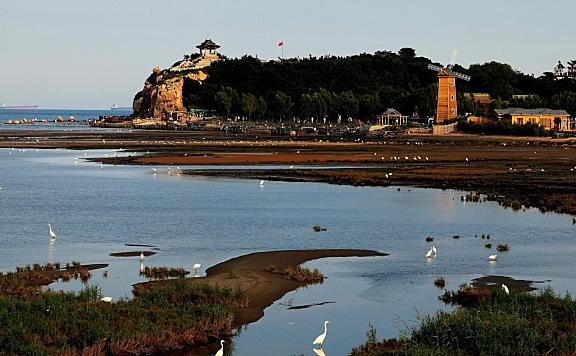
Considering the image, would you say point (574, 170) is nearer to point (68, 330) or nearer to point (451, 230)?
point (451, 230)

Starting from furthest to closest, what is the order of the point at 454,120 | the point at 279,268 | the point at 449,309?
the point at 454,120 < the point at 279,268 < the point at 449,309

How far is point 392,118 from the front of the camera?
17762cm

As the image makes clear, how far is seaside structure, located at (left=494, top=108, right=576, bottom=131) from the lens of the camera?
143 m

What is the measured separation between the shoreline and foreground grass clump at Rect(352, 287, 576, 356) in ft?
16.7

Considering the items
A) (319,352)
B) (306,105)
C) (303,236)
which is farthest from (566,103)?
(319,352)

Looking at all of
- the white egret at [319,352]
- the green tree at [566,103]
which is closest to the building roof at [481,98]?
the green tree at [566,103]

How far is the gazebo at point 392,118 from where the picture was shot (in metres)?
176

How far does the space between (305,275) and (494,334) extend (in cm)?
1028

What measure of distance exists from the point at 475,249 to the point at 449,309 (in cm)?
1152

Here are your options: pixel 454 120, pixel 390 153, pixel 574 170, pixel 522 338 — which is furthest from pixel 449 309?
pixel 454 120

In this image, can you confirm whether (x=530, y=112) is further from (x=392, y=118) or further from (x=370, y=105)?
(x=370, y=105)

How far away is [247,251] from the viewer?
34.3 meters

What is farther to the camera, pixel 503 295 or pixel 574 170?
pixel 574 170

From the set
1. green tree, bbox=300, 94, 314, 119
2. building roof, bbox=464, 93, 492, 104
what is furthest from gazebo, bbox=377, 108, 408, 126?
green tree, bbox=300, 94, 314, 119
